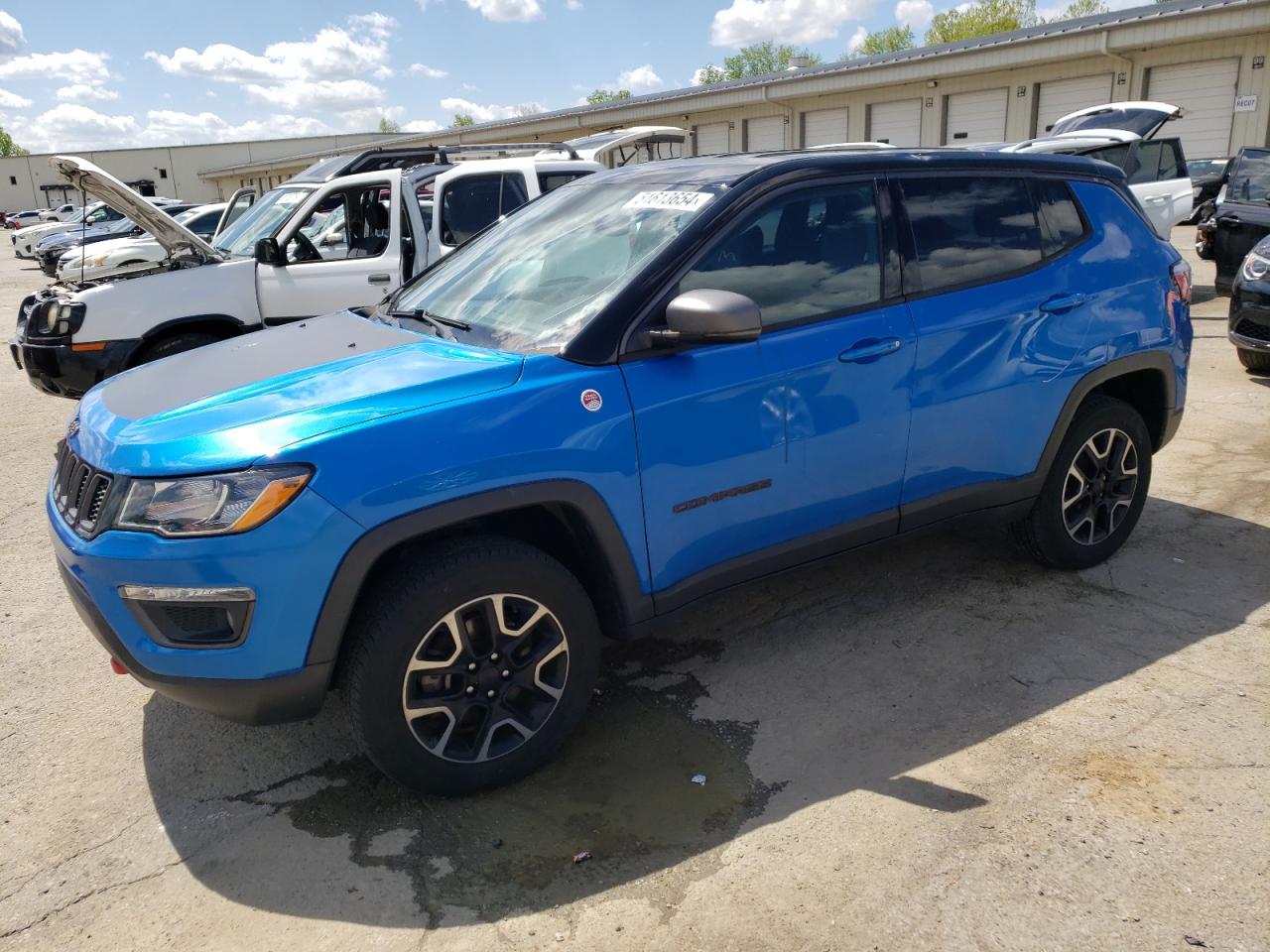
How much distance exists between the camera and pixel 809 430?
324cm

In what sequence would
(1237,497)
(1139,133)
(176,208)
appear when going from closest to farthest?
(1237,497), (1139,133), (176,208)

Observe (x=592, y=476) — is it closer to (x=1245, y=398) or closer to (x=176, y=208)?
(x=1245, y=398)

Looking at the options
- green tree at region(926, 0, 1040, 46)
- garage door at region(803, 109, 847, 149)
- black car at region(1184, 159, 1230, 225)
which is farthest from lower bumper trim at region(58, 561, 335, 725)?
green tree at region(926, 0, 1040, 46)

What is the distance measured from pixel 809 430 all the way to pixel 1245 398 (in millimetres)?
5497

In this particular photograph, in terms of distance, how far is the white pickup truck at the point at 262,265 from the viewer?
6887mm

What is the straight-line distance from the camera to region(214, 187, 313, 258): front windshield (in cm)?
834

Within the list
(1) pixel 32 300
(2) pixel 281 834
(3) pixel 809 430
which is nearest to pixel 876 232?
(3) pixel 809 430

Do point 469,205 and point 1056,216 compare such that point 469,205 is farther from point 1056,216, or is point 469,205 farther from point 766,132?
point 766,132

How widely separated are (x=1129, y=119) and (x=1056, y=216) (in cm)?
1148

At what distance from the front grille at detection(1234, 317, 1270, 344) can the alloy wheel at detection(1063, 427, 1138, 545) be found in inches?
155

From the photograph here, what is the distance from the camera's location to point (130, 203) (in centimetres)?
711

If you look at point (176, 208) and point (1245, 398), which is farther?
point (176, 208)

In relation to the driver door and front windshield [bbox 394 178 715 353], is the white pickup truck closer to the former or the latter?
the driver door

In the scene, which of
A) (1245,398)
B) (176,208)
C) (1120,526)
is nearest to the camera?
(1120,526)
